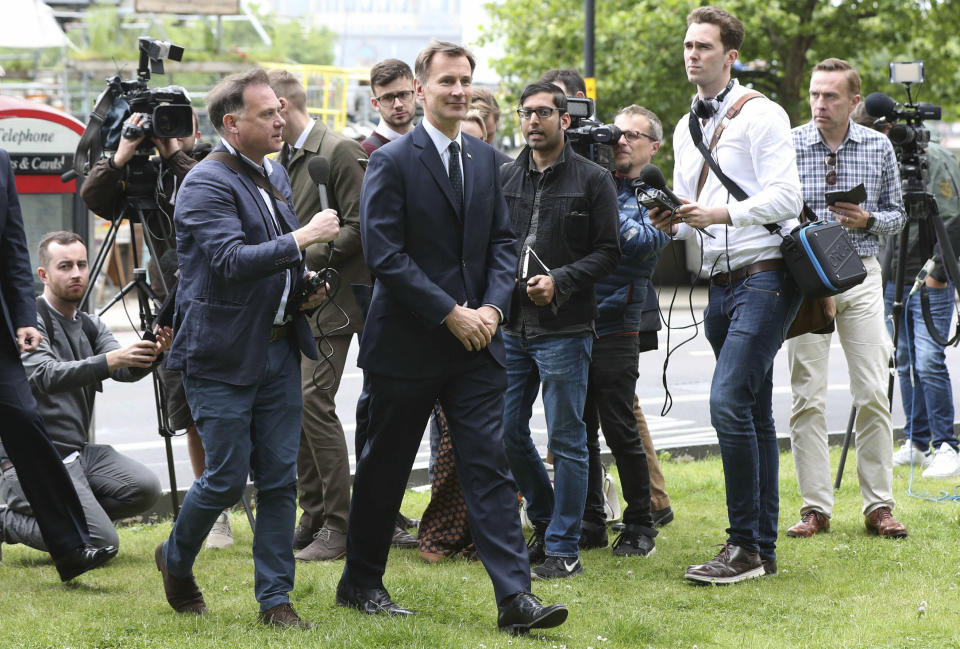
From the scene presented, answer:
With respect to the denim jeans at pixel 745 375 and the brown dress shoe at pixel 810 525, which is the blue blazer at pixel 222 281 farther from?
the brown dress shoe at pixel 810 525

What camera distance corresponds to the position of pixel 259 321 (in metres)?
4.56

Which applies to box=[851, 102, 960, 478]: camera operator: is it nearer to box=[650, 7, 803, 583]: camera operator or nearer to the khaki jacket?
box=[650, 7, 803, 583]: camera operator

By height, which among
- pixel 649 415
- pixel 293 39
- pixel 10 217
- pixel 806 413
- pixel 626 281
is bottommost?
pixel 649 415

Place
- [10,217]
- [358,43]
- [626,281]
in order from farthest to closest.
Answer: [358,43] < [626,281] < [10,217]

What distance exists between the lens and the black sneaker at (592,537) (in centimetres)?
609

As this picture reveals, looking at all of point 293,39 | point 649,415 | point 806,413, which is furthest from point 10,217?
point 293,39

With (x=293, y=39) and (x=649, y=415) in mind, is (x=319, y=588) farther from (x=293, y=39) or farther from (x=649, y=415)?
(x=293, y=39)

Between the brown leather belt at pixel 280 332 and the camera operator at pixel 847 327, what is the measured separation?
2808mm

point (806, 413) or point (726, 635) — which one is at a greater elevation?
point (806, 413)

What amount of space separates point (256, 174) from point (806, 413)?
10.5ft

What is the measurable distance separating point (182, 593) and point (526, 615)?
137cm

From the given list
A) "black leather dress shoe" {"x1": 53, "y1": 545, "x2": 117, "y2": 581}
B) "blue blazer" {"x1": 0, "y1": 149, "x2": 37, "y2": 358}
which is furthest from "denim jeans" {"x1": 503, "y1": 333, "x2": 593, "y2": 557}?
"blue blazer" {"x1": 0, "y1": 149, "x2": 37, "y2": 358}

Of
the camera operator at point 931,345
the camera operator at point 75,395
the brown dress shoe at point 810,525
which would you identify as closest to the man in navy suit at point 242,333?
the camera operator at point 75,395

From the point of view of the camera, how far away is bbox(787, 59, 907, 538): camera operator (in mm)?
6277
